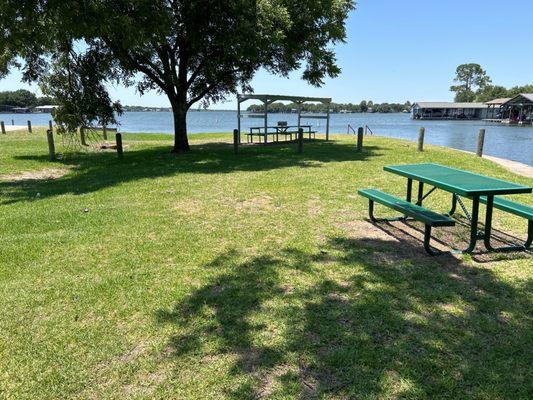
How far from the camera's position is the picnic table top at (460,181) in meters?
4.58

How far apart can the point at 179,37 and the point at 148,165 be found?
507 cm

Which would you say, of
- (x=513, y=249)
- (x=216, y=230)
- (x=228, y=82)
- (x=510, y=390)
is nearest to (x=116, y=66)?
(x=228, y=82)

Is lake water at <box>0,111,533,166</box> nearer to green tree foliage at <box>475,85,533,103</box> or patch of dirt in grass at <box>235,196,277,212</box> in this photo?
patch of dirt in grass at <box>235,196,277,212</box>

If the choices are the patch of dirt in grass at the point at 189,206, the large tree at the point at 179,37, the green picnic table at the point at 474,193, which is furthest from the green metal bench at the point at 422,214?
the large tree at the point at 179,37

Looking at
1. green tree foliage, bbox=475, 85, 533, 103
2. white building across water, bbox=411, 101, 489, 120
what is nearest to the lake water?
white building across water, bbox=411, 101, 489, 120

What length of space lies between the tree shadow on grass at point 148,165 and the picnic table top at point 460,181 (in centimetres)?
651

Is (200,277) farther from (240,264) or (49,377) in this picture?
(49,377)

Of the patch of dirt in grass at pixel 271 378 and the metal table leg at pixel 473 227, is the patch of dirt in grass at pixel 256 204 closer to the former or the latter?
the metal table leg at pixel 473 227

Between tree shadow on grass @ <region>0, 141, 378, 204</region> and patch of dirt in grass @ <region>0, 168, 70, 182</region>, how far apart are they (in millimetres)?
267

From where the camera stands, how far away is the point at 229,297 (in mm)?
4039

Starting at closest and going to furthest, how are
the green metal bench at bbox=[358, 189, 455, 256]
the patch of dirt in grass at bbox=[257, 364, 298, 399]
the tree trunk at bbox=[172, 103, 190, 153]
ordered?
the patch of dirt in grass at bbox=[257, 364, 298, 399] < the green metal bench at bbox=[358, 189, 455, 256] < the tree trunk at bbox=[172, 103, 190, 153]

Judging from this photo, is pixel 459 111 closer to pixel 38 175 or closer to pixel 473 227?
pixel 38 175

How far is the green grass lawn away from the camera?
2.86 m

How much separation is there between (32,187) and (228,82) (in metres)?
11.2
